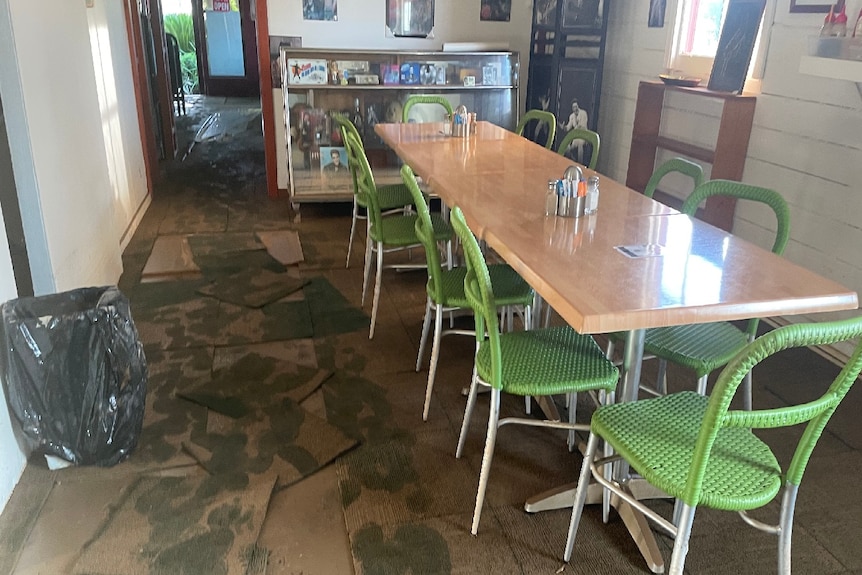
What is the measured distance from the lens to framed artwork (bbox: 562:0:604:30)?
4477 millimetres

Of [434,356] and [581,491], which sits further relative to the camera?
[434,356]

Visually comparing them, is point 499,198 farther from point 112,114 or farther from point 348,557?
point 112,114

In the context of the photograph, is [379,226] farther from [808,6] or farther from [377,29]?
[377,29]

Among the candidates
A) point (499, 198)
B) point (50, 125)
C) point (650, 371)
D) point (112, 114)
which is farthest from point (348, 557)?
point (112, 114)

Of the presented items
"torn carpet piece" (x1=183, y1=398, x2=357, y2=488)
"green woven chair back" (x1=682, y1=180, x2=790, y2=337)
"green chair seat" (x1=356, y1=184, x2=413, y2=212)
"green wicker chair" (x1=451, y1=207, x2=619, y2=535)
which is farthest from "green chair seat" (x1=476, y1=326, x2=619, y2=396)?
"green chair seat" (x1=356, y1=184, x2=413, y2=212)

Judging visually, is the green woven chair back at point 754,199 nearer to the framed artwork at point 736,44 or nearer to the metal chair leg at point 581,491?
the metal chair leg at point 581,491

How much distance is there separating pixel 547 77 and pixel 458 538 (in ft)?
12.6

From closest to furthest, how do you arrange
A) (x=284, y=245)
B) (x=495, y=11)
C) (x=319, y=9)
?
(x=284, y=245) → (x=319, y=9) → (x=495, y=11)

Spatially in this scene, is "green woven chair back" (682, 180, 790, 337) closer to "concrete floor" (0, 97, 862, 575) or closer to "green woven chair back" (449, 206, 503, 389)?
"concrete floor" (0, 97, 862, 575)

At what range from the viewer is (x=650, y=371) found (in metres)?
2.83

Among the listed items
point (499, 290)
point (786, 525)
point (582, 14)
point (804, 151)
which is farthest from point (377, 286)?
point (582, 14)

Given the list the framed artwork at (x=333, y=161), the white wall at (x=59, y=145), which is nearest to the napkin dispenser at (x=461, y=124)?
the framed artwork at (x=333, y=161)

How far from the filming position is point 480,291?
5.79ft

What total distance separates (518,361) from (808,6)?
233 centimetres
